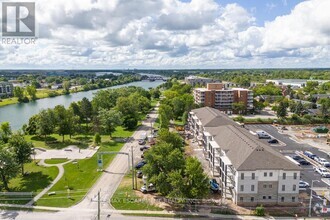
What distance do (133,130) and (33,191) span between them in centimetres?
4164

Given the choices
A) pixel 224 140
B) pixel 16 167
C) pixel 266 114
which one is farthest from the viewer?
pixel 266 114

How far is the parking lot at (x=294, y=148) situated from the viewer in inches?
1840

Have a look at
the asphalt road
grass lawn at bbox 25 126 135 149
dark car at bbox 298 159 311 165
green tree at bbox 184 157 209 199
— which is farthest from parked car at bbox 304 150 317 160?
grass lawn at bbox 25 126 135 149

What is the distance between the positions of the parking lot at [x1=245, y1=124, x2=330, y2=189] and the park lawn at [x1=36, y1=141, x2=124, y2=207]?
3350 centimetres

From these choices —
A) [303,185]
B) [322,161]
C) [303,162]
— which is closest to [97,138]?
[303,185]

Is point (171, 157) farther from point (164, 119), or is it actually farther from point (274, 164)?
point (164, 119)

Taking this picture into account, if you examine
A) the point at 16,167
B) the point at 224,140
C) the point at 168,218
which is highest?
the point at 224,140

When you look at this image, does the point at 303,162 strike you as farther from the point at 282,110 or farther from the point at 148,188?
the point at 282,110

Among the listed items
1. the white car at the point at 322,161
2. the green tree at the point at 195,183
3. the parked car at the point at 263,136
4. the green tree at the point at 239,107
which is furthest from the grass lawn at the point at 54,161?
the green tree at the point at 239,107

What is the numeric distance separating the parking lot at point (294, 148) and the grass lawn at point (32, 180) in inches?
1597

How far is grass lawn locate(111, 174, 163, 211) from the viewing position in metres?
37.2

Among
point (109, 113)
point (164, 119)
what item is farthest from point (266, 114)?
point (109, 113)

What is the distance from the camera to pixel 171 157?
3941 centimetres

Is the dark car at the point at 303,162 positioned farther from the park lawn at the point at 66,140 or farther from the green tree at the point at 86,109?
the green tree at the point at 86,109
